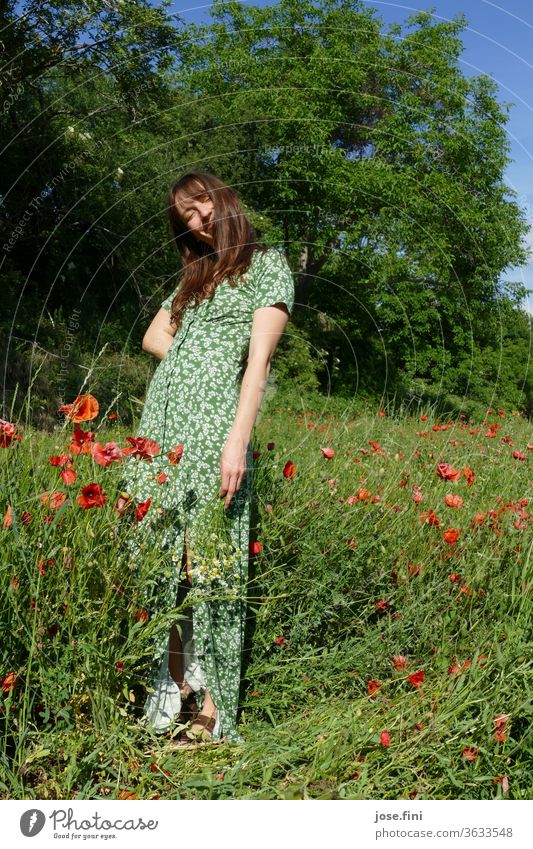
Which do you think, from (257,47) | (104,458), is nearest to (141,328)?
(104,458)

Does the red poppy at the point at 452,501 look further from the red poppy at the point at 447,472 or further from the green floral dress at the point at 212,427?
the green floral dress at the point at 212,427

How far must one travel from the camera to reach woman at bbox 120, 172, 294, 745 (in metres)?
2.03

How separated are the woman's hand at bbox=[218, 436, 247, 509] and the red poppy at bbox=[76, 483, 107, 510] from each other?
0.39 metres

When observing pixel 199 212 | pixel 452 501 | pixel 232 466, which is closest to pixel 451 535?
pixel 452 501

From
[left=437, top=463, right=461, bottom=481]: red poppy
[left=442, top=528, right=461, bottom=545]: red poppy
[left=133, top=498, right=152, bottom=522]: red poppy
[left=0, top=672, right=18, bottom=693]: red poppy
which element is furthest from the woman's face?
[left=0, top=672, right=18, bottom=693]: red poppy

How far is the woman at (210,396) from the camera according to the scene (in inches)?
79.9

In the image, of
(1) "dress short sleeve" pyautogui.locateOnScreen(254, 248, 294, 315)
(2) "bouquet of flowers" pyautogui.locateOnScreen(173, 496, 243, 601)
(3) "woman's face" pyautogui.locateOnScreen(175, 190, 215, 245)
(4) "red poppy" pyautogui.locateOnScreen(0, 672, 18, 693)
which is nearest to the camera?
(4) "red poppy" pyautogui.locateOnScreen(0, 672, 18, 693)

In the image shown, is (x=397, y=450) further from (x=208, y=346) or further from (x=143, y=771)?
(x=143, y=771)

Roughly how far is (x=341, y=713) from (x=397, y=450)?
1.96m

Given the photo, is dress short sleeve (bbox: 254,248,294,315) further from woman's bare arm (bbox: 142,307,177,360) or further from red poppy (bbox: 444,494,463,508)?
red poppy (bbox: 444,494,463,508)

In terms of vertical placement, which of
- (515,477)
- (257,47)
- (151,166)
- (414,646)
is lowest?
(414,646)

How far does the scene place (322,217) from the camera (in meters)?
7.55

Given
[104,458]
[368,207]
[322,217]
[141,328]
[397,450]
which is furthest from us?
[368,207]

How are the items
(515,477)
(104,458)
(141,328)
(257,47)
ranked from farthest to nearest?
(257,47) → (141,328) → (515,477) → (104,458)
